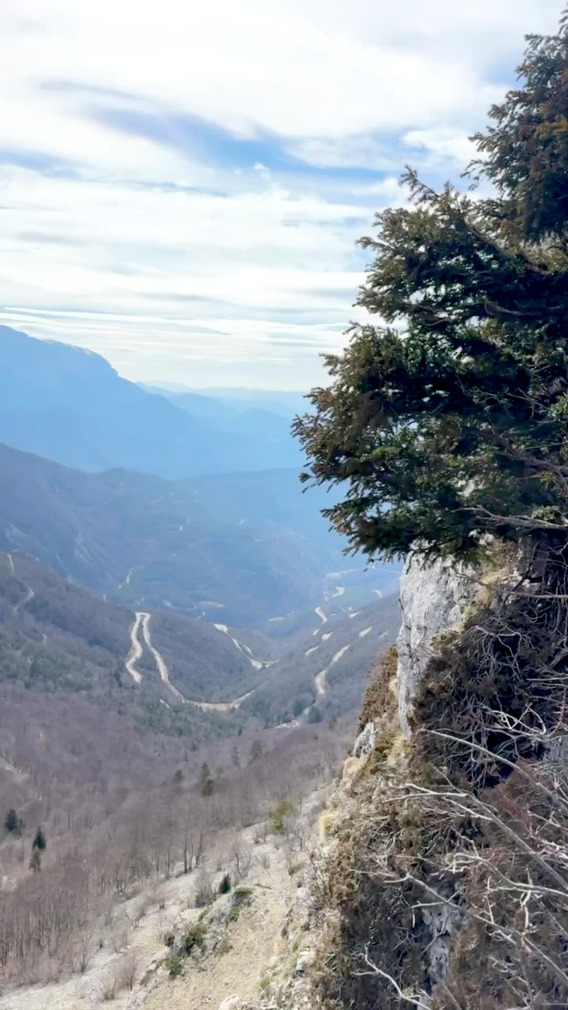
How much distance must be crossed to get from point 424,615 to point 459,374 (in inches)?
176

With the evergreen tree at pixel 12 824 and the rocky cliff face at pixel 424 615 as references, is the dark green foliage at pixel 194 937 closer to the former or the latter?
the rocky cliff face at pixel 424 615

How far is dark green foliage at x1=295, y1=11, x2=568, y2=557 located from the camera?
8023 mm

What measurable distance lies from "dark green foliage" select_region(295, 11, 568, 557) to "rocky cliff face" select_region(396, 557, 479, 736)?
1666mm

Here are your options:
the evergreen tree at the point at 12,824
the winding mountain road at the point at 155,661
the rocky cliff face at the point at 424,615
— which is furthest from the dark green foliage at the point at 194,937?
the winding mountain road at the point at 155,661

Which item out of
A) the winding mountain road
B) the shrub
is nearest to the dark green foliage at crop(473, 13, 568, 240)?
the shrub

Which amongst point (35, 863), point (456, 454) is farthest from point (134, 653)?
point (456, 454)

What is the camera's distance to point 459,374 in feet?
27.7

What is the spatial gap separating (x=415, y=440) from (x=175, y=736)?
113 metres

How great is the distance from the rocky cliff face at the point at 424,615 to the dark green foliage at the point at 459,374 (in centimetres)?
167

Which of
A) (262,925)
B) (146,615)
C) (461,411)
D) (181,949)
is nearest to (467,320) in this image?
(461,411)

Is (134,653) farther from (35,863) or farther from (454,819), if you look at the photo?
(454,819)

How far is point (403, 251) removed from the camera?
26.3 feet

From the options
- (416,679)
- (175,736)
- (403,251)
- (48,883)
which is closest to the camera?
(403,251)

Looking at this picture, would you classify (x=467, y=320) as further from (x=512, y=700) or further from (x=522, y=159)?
(x=512, y=700)
